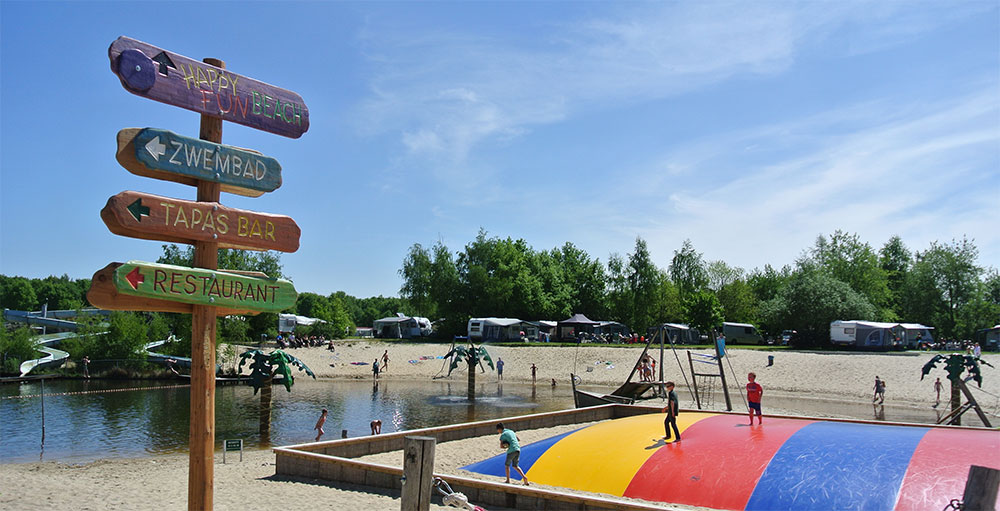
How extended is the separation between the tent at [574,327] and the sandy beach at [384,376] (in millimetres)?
10567

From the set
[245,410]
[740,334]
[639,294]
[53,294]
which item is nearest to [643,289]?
[639,294]

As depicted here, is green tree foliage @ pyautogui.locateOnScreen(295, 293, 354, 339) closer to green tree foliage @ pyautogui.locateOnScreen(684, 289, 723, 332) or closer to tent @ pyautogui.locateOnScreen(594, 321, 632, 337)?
tent @ pyautogui.locateOnScreen(594, 321, 632, 337)

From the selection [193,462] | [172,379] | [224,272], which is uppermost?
[224,272]

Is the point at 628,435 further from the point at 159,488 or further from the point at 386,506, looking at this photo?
the point at 159,488

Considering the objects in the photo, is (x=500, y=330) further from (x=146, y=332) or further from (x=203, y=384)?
(x=203, y=384)

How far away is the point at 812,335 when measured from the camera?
51906 mm

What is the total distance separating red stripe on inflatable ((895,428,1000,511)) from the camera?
1079cm

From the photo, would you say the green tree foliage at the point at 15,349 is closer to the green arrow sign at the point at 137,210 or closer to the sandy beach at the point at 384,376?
the sandy beach at the point at 384,376

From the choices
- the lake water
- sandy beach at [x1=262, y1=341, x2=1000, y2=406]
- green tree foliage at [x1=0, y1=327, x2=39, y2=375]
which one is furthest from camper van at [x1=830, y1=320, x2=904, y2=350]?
green tree foliage at [x1=0, y1=327, x2=39, y2=375]

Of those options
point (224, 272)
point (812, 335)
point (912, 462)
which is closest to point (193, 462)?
point (224, 272)

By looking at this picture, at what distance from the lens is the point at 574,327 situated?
214 ft

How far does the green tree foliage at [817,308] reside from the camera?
51.6 metres

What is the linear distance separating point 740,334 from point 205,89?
196 feet

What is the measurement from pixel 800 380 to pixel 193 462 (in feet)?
128
